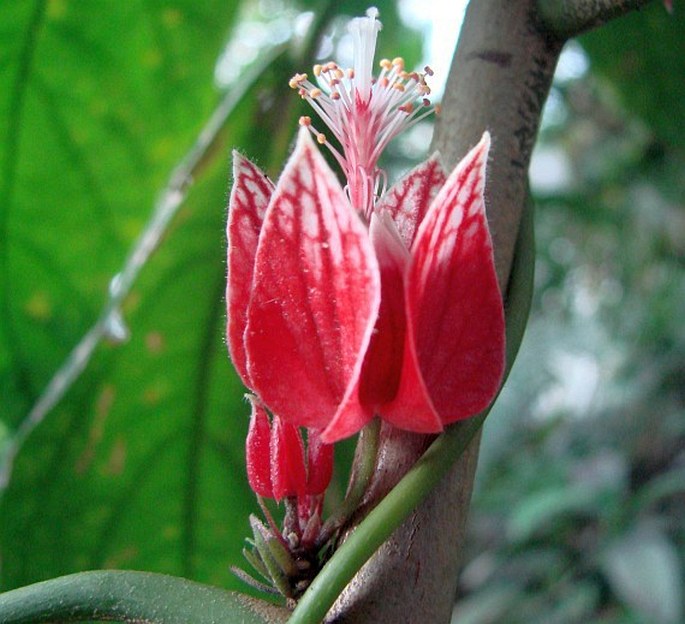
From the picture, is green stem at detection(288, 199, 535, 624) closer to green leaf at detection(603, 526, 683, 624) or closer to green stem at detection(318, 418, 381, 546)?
green stem at detection(318, 418, 381, 546)

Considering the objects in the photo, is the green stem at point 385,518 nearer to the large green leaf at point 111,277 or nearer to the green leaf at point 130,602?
the green leaf at point 130,602

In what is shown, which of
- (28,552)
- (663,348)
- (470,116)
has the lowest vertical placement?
(28,552)

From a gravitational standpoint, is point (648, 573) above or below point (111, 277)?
below

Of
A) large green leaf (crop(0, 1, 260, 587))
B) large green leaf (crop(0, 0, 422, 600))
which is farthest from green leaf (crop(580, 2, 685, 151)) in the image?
large green leaf (crop(0, 1, 260, 587))

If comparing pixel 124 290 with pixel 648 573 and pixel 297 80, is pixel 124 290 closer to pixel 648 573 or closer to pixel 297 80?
pixel 297 80

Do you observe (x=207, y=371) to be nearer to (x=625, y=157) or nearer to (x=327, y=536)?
(x=327, y=536)

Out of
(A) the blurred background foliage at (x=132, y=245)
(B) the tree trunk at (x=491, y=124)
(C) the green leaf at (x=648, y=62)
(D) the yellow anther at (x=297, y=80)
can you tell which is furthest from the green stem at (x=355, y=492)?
(C) the green leaf at (x=648, y=62)

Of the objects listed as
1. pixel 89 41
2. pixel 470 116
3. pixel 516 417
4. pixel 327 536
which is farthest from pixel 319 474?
pixel 516 417

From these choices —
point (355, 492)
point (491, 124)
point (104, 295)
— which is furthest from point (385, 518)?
point (104, 295)
